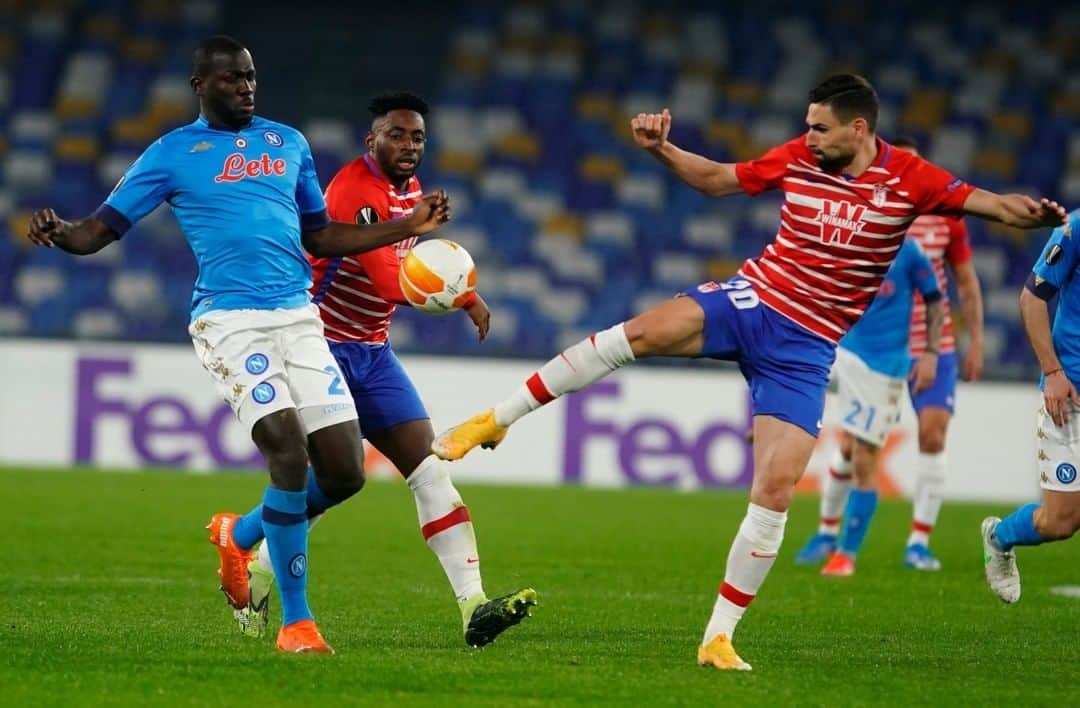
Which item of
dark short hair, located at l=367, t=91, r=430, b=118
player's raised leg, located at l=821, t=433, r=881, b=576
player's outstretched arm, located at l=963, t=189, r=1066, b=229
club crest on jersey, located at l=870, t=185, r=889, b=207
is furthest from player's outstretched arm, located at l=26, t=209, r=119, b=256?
player's raised leg, located at l=821, t=433, r=881, b=576

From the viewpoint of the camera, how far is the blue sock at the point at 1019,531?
8.36 meters

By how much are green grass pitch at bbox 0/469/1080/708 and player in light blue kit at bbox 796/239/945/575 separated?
0.65 m

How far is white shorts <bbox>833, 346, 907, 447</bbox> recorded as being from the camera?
37.4 feet

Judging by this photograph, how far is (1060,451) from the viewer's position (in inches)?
320

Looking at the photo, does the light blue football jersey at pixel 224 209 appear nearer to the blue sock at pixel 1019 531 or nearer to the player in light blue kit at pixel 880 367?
the blue sock at pixel 1019 531

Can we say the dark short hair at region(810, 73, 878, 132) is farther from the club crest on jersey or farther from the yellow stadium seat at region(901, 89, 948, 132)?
the yellow stadium seat at region(901, 89, 948, 132)

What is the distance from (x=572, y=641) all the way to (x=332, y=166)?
1664 cm

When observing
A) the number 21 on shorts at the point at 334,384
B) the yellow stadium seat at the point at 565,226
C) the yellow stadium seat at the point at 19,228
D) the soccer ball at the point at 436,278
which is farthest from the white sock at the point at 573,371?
the yellow stadium seat at the point at 19,228

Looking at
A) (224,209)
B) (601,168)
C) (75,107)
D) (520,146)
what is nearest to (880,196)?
(224,209)

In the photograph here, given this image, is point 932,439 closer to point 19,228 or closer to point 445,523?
point 445,523

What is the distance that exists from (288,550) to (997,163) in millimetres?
18560

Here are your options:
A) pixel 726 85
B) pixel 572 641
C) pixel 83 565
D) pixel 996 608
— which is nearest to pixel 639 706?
pixel 572 641

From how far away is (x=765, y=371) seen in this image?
280 inches

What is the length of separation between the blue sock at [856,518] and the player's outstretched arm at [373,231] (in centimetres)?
492
